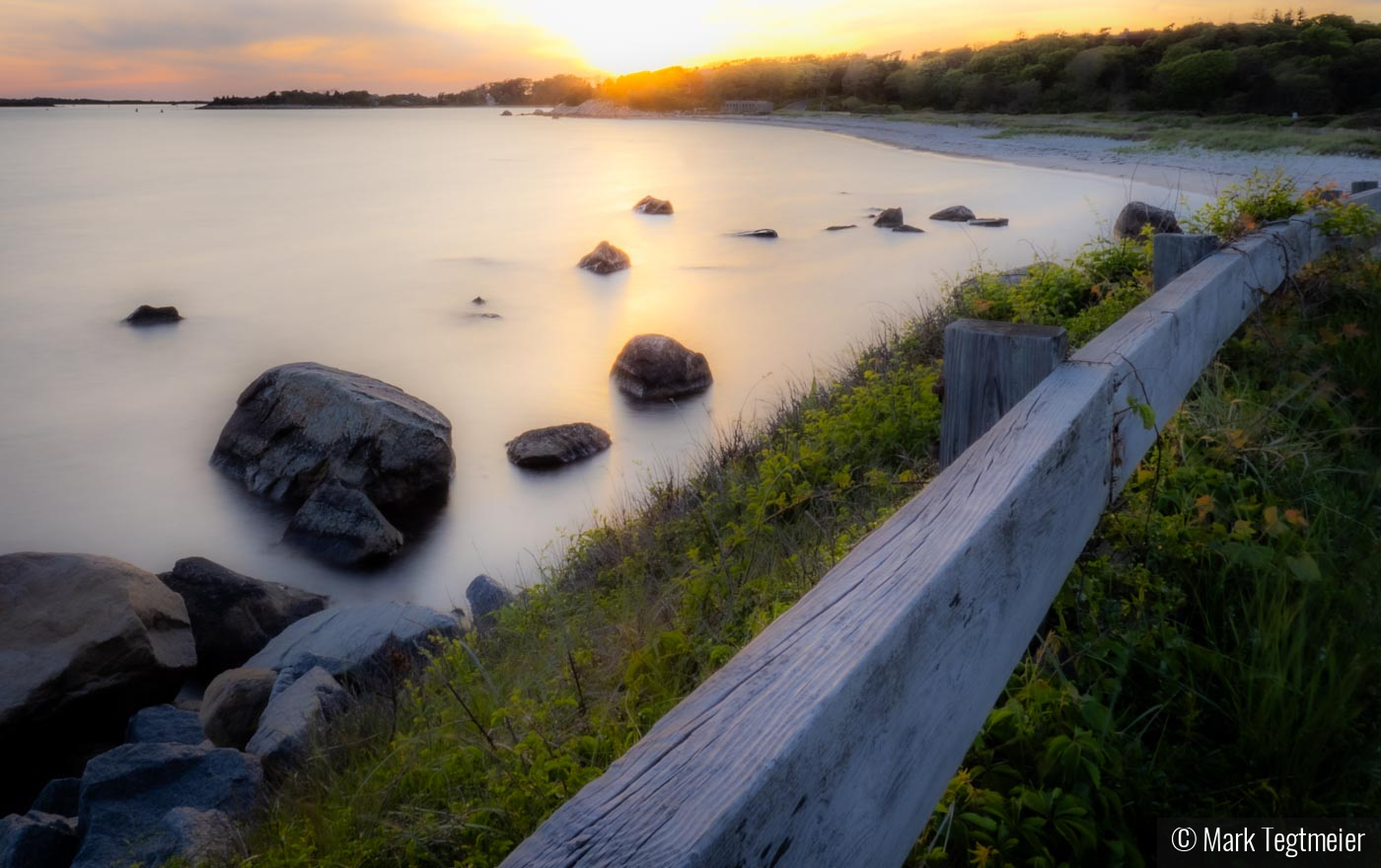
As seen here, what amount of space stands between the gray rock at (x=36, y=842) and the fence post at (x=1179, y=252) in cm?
617

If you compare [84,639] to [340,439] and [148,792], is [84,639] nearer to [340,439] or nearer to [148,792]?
[148,792]

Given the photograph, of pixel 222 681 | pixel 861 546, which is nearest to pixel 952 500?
pixel 861 546

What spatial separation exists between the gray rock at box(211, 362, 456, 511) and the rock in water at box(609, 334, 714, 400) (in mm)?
3885

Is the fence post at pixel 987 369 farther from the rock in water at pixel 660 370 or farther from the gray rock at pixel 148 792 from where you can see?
the rock in water at pixel 660 370

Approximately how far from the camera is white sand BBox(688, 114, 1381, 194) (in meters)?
28.8

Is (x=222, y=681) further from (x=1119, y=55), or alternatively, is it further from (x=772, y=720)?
(x=1119, y=55)

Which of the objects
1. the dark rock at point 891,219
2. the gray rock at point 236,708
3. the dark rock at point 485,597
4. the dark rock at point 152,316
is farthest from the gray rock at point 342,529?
the dark rock at point 891,219

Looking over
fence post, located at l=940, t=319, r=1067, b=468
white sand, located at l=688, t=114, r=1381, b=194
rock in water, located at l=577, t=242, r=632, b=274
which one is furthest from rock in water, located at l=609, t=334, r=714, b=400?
rock in water, located at l=577, t=242, r=632, b=274

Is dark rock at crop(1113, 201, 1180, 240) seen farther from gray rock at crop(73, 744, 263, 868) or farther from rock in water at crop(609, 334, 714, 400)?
gray rock at crop(73, 744, 263, 868)

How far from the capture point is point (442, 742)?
3.67 meters

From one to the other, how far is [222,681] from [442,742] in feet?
10.2

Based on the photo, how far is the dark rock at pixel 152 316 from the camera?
70.7ft

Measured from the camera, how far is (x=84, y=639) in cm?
608

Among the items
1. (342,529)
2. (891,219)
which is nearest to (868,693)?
(342,529)
